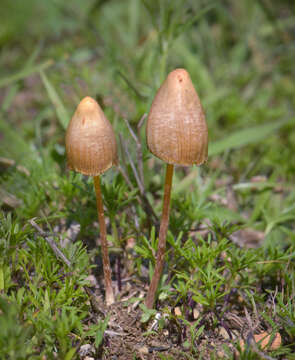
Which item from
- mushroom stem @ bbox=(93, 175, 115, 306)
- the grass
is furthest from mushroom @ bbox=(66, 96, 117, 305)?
the grass

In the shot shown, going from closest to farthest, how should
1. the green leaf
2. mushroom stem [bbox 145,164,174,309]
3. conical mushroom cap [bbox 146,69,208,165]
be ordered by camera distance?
1. conical mushroom cap [bbox 146,69,208,165]
2. mushroom stem [bbox 145,164,174,309]
3. the green leaf

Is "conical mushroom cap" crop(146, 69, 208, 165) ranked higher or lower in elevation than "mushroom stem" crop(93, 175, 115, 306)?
higher

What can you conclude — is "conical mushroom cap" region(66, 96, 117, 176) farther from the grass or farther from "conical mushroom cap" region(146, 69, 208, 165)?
the grass

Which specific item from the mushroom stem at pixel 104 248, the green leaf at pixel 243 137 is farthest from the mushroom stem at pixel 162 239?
the green leaf at pixel 243 137

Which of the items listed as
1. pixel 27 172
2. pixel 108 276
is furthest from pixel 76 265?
pixel 27 172

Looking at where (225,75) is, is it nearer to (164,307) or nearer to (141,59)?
(141,59)

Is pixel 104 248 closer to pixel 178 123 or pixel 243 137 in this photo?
pixel 178 123

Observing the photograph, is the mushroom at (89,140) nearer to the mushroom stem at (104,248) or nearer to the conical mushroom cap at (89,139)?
the conical mushroom cap at (89,139)
